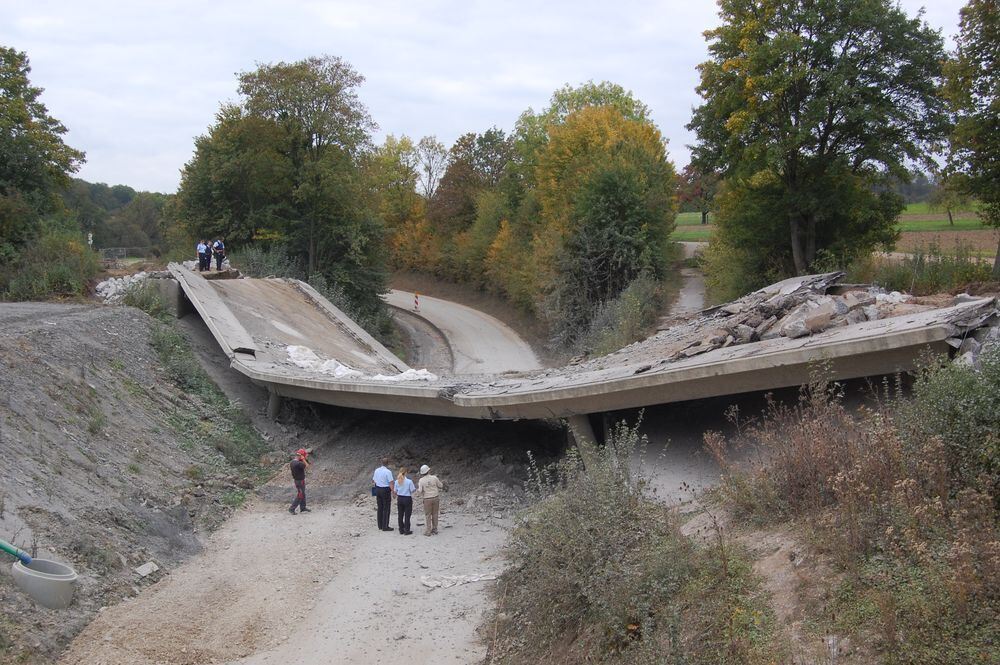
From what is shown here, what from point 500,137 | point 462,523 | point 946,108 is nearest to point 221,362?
point 462,523

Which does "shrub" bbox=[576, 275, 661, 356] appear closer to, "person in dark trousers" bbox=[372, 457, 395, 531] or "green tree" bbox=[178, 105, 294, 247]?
"person in dark trousers" bbox=[372, 457, 395, 531]

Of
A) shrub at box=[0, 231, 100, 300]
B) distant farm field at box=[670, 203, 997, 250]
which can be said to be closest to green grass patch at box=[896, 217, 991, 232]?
distant farm field at box=[670, 203, 997, 250]

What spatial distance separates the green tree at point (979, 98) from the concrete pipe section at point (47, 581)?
1861cm

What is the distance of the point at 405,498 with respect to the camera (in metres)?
12.9

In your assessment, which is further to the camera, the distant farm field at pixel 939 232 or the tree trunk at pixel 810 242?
the tree trunk at pixel 810 242

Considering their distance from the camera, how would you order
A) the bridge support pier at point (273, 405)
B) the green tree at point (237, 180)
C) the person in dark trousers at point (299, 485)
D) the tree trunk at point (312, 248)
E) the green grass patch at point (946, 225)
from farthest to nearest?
the tree trunk at point (312, 248) → the green grass patch at point (946, 225) → the green tree at point (237, 180) → the bridge support pier at point (273, 405) → the person in dark trousers at point (299, 485)

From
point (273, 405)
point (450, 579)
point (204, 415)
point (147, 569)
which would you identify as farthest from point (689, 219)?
point (147, 569)

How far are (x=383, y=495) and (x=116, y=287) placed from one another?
1572cm

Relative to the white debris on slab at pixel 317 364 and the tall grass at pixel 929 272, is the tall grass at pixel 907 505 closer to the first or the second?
the tall grass at pixel 929 272

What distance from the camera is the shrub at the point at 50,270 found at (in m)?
A: 24.2

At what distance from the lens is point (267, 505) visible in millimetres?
14273

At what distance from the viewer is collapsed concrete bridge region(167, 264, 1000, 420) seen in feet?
32.5

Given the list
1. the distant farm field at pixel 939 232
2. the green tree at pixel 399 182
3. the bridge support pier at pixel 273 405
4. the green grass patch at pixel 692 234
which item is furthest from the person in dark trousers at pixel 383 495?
the green tree at pixel 399 182

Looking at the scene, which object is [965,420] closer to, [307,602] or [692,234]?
[307,602]
